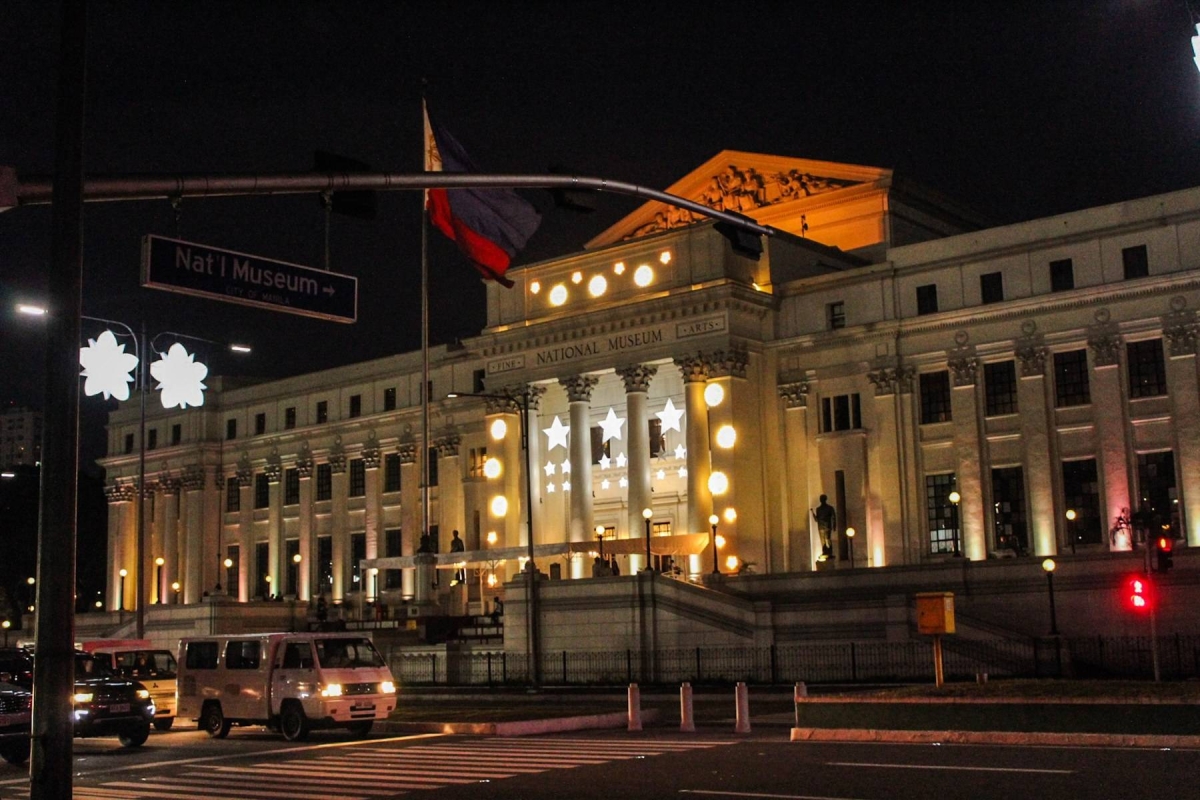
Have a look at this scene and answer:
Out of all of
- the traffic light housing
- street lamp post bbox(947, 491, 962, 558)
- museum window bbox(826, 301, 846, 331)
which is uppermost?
museum window bbox(826, 301, 846, 331)

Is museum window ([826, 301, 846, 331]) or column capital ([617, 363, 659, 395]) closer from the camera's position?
museum window ([826, 301, 846, 331])

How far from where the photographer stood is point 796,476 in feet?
207


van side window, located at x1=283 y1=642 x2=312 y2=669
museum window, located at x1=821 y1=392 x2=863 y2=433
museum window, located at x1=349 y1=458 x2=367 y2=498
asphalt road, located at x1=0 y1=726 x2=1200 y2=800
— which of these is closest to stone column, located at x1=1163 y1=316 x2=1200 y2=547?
museum window, located at x1=821 y1=392 x2=863 y2=433

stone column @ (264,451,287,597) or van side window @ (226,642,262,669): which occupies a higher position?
stone column @ (264,451,287,597)

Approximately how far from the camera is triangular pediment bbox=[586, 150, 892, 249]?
Result: 226 feet

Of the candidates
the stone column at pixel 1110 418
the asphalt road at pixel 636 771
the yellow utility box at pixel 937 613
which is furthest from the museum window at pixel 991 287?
the asphalt road at pixel 636 771

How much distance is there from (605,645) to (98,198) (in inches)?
1579

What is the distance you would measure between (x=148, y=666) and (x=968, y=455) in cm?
3482

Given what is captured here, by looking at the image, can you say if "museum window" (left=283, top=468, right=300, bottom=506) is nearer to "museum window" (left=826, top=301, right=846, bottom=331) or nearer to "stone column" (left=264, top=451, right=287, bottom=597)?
"stone column" (left=264, top=451, right=287, bottom=597)

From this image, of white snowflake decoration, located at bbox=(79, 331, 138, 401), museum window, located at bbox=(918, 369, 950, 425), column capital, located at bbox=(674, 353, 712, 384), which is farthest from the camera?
column capital, located at bbox=(674, 353, 712, 384)

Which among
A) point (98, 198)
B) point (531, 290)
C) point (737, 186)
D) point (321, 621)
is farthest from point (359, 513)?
point (98, 198)

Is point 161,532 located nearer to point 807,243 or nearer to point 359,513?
point 359,513

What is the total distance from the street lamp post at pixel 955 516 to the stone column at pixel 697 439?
9847 millimetres

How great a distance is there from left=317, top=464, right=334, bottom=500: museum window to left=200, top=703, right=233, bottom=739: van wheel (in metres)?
54.8
